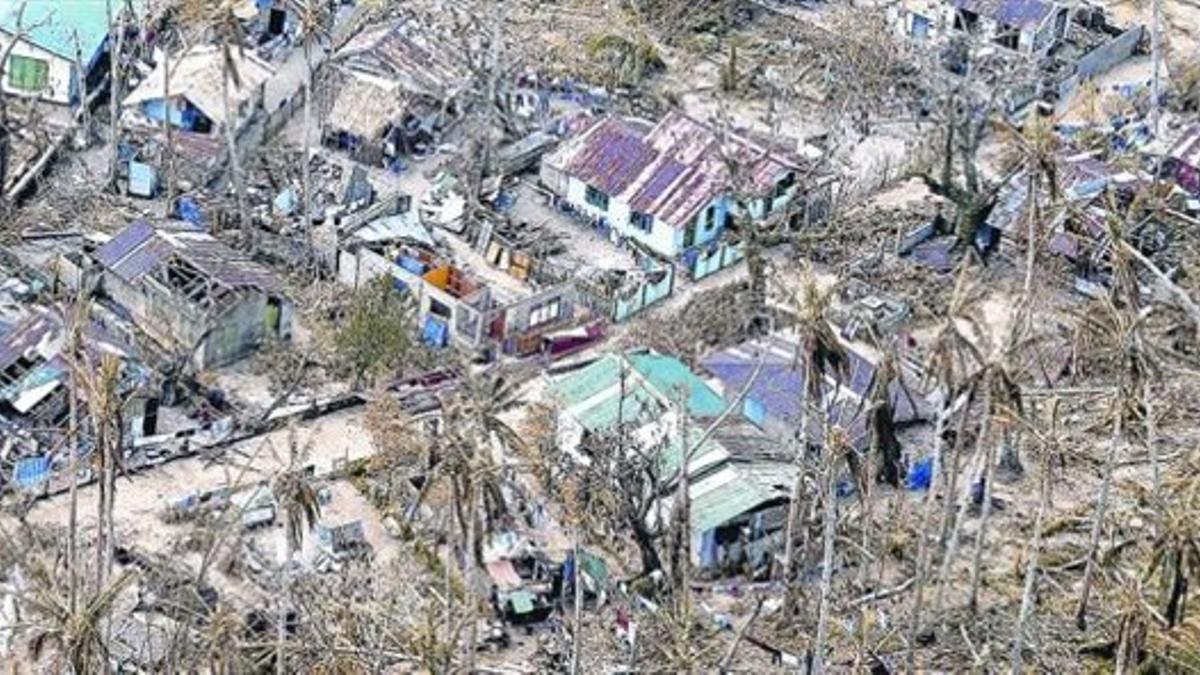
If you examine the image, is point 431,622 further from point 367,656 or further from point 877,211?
point 877,211

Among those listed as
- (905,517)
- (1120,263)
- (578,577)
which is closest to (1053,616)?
(905,517)

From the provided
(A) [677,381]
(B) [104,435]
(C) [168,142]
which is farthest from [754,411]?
(C) [168,142]

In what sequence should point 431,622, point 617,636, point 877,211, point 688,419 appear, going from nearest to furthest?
1. point 431,622
2. point 617,636
3. point 688,419
4. point 877,211

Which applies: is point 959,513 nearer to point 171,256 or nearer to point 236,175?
point 171,256

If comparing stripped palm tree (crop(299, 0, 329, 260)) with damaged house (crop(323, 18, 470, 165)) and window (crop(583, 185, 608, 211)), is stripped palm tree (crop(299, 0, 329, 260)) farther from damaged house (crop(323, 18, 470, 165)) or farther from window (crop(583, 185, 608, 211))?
window (crop(583, 185, 608, 211))

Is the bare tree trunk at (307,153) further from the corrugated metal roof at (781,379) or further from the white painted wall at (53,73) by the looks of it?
the corrugated metal roof at (781,379)

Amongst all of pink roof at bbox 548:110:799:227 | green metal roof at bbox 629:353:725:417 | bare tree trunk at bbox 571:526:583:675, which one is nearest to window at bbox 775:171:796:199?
pink roof at bbox 548:110:799:227
